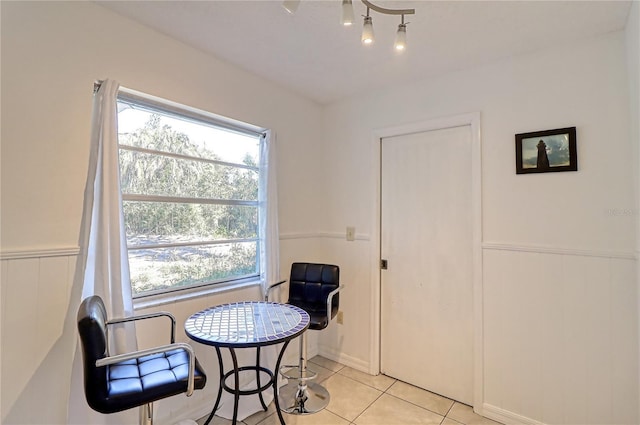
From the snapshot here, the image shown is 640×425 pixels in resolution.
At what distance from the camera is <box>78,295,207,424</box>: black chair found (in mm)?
1299

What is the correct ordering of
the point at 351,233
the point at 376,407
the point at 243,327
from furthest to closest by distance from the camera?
the point at 351,233 < the point at 376,407 < the point at 243,327

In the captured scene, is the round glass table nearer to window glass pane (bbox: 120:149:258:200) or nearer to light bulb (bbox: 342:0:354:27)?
window glass pane (bbox: 120:149:258:200)

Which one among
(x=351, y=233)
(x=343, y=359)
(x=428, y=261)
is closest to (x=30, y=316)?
(x=351, y=233)

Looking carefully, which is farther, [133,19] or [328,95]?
[328,95]

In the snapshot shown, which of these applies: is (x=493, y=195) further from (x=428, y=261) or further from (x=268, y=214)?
(x=268, y=214)

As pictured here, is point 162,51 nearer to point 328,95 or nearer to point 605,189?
point 328,95

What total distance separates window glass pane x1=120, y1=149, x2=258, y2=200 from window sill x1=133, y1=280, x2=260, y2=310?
0.65 m

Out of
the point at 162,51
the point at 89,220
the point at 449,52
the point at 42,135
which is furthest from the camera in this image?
the point at 449,52

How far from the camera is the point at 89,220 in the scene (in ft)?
5.56

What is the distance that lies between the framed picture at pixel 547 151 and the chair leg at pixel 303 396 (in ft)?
6.29

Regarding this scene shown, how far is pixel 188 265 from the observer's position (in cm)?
222

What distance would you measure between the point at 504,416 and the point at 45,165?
123 inches

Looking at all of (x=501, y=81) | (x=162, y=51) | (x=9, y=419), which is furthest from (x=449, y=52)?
(x=9, y=419)

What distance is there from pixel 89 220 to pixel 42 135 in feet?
1.52
